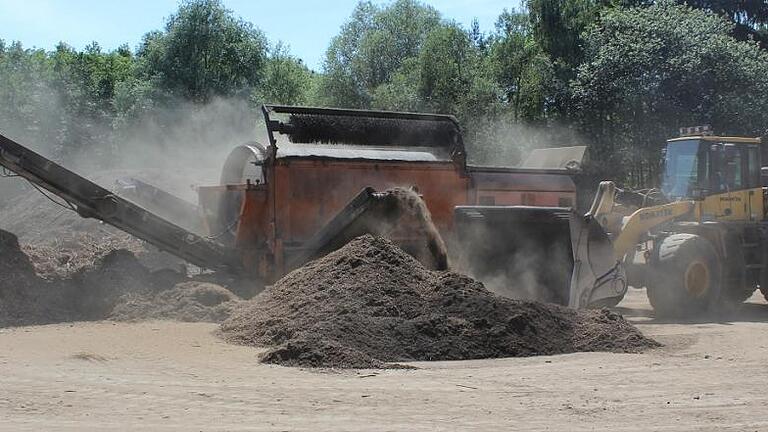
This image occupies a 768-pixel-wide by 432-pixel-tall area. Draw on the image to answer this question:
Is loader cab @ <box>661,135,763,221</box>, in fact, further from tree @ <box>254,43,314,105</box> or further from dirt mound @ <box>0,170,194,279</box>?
tree @ <box>254,43,314,105</box>

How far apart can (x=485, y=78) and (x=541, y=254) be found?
22.7 meters

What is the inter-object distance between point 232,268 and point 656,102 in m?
19.5

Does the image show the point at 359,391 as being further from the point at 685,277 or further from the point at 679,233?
the point at 679,233

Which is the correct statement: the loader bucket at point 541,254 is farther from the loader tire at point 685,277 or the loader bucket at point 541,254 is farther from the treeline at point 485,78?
the treeline at point 485,78

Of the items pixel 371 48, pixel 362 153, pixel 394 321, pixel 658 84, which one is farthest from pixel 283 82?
pixel 394 321

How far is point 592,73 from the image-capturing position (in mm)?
31625

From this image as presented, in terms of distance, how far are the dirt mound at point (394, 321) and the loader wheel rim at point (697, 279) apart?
3.88 meters

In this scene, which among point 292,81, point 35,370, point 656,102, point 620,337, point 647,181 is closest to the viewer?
point 35,370

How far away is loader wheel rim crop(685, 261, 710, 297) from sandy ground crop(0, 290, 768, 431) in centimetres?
378

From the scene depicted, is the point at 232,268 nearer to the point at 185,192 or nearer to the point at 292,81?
the point at 185,192

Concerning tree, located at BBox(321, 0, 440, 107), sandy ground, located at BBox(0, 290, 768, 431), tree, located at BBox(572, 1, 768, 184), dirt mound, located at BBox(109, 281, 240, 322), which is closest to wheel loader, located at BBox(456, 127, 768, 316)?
sandy ground, located at BBox(0, 290, 768, 431)

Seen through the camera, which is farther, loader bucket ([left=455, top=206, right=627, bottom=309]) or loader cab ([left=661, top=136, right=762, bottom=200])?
loader cab ([left=661, top=136, right=762, bottom=200])

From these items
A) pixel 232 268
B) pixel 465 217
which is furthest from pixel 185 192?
pixel 465 217

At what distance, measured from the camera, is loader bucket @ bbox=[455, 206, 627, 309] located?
13242 mm
